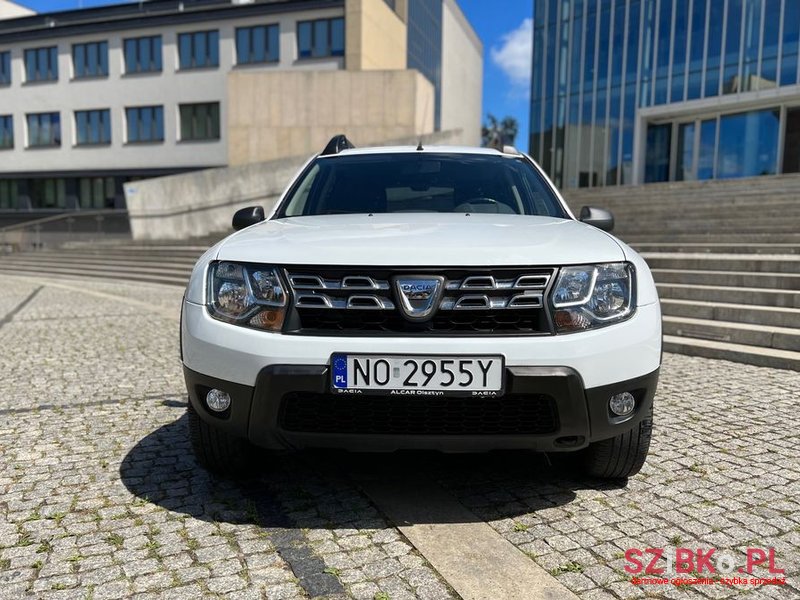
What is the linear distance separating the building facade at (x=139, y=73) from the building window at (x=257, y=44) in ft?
0.17

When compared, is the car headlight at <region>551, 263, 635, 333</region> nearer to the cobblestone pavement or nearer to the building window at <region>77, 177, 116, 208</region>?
the cobblestone pavement

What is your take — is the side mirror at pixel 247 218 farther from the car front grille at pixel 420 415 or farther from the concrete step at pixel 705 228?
the concrete step at pixel 705 228

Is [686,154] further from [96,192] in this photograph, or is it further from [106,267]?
[96,192]

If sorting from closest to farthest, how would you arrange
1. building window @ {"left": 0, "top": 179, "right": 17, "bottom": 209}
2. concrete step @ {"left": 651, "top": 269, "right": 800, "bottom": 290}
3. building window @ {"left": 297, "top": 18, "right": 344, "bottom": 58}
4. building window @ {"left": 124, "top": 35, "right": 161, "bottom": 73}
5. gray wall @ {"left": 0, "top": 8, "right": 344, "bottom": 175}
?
concrete step @ {"left": 651, "top": 269, "right": 800, "bottom": 290} → building window @ {"left": 297, "top": 18, "right": 344, "bottom": 58} → gray wall @ {"left": 0, "top": 8, "right": 344, "bottom": 175} → building window @ {"left": 124, "top": 35, "right": 161, "bottom": 73} → building window @ {"left": 0, "top": 179, "right": 17, "bottom": 209}

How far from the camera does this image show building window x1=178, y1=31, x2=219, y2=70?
114 feet

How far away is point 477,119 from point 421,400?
76.7 meters

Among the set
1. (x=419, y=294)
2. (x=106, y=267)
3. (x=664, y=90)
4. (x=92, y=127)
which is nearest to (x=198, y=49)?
(x=92, y=127)

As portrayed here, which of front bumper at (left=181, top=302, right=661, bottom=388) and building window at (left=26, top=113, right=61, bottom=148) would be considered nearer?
front bumper at (left=181, top=302, right=661, bottom=388)

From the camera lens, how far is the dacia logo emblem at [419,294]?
8.04 ft

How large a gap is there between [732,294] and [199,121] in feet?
108

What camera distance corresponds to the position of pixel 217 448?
299 centimetres

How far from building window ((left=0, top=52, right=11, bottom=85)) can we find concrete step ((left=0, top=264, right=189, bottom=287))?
22.9 metres

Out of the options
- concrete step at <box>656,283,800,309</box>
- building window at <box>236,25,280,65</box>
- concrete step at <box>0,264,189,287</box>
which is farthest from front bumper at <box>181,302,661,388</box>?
building window at <box>236,25,280,65</box>

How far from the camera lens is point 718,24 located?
2442cm
